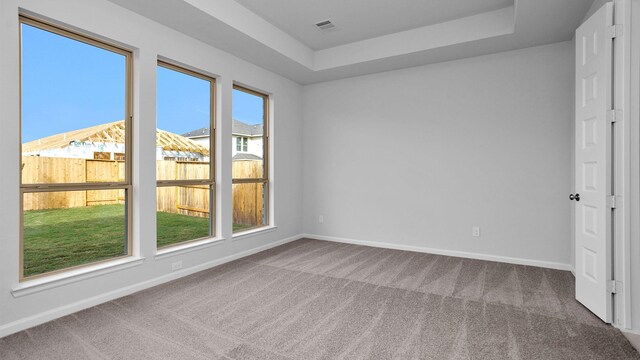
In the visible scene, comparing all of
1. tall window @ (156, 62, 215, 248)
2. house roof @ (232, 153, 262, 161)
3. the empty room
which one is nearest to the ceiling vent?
the empty room

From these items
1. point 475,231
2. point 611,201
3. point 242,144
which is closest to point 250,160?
point 242,144

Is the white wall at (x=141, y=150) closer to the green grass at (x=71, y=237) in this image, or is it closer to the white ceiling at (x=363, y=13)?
the green grass at (x=71, y=237)

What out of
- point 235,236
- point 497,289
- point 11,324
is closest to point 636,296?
point 497,289

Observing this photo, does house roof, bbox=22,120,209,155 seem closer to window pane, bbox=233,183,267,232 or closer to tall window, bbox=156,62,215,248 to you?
tall window, bbox=156,62,215,248

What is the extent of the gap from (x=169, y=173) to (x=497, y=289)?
376 cm

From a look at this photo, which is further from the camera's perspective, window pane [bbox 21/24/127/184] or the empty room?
window pane [bbox 21/24/127/184]

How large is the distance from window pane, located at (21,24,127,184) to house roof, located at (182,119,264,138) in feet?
2.91

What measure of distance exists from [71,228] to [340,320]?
2.64 metres

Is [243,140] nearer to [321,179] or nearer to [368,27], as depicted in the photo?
[321,179]

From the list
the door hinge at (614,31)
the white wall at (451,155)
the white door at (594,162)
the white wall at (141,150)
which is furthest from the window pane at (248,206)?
the door hinge at (614,31)

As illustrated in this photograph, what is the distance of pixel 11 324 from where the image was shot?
7.57 ft

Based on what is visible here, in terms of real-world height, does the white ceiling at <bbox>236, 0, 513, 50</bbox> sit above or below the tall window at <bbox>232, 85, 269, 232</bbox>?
above

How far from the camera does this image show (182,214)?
13.0 feet

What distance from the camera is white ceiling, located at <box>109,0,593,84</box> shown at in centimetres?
317
